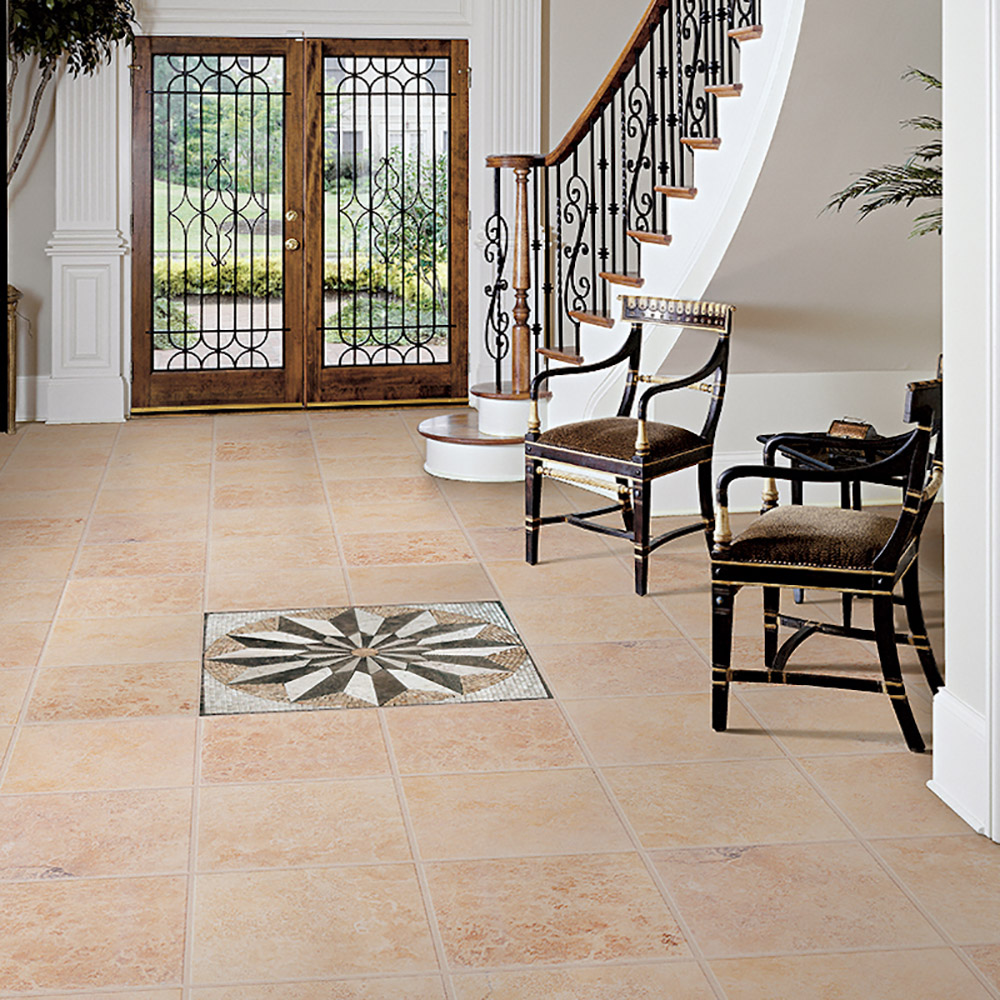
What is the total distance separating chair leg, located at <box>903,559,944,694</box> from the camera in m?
3.58

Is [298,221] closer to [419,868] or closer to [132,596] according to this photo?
[132,596]

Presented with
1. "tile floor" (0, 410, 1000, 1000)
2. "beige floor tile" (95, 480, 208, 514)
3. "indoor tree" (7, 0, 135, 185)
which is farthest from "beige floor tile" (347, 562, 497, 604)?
"indoor tree" (7, 0, 135, 185)

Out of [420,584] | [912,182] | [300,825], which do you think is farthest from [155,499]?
[912,182]

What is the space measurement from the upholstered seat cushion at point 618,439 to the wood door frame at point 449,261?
3.49m

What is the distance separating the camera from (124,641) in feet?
13.7

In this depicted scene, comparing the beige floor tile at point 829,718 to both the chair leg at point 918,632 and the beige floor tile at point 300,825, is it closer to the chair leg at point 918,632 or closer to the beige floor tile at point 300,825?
the chair leg at point 918,632

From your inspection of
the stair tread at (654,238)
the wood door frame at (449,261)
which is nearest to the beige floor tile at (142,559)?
the stair tread at (654,238)

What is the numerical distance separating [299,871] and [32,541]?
3.01m

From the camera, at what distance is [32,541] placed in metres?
5.32

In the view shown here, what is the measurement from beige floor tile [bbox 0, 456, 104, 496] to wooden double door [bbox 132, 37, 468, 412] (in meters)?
1.53

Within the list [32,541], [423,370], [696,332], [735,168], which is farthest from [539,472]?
[423,370]

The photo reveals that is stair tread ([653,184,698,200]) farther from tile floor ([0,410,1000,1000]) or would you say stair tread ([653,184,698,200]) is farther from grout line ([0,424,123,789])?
grout line ([0,424,123,789])

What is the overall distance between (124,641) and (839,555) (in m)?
2.20

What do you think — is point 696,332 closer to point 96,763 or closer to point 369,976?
point 96,763
